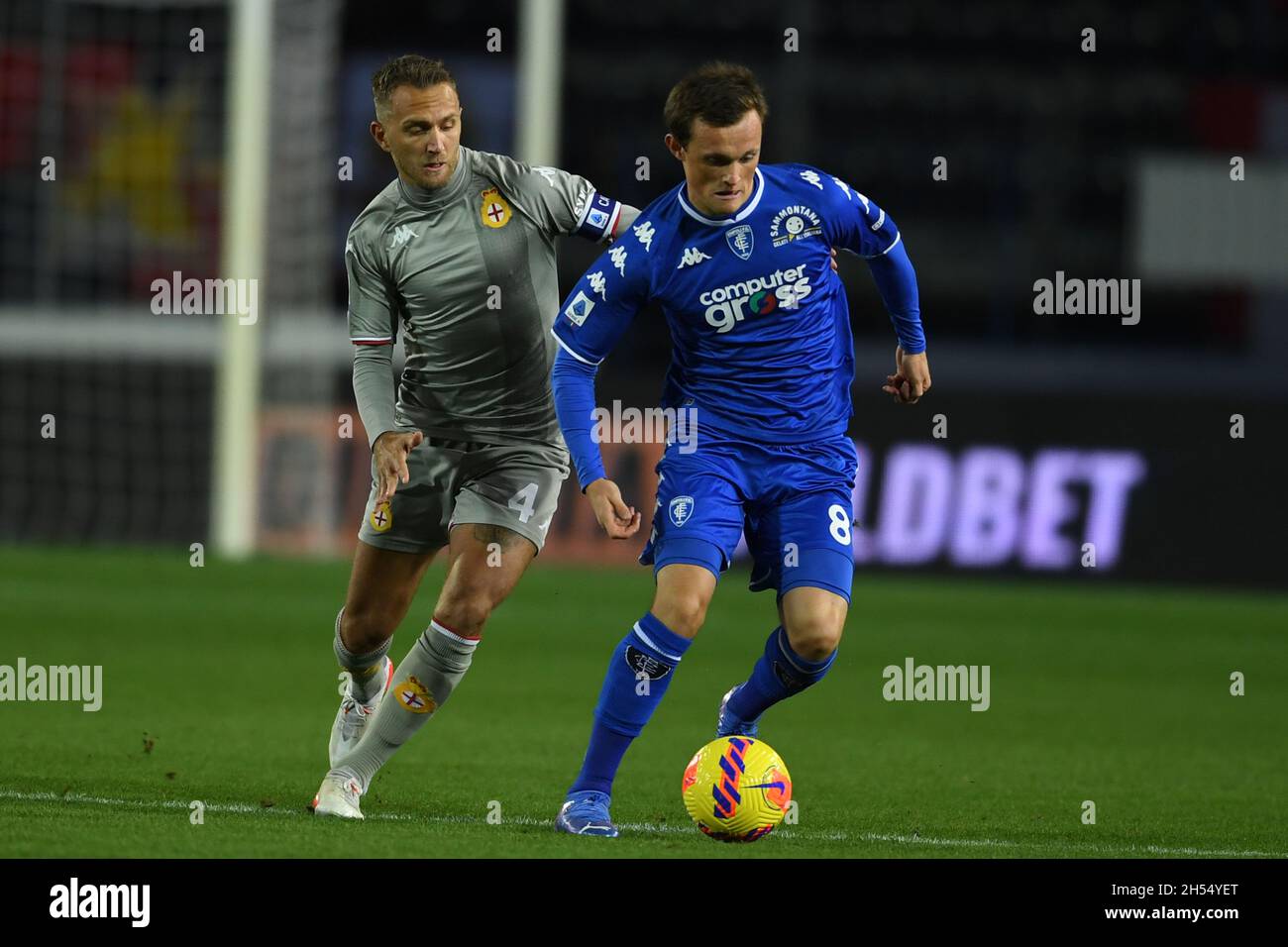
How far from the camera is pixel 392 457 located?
566 centimetres

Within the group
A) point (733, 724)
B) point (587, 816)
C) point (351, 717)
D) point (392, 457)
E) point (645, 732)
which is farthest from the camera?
point (645, 732)

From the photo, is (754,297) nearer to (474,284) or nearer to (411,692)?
(474,284)

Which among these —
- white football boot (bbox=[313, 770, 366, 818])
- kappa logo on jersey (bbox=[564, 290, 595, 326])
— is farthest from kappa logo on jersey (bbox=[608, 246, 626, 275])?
white football boot (bbox=[313, 770, 366, 818])

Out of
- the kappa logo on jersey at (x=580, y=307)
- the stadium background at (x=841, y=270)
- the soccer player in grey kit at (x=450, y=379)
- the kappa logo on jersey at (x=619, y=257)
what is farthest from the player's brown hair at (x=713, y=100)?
the stadium background at (x=841, y=270)

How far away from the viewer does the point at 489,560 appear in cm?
586

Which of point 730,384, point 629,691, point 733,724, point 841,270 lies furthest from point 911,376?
point 841,270

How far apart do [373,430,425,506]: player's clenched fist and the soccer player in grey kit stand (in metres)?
0.04

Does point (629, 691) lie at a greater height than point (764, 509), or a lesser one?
lesser

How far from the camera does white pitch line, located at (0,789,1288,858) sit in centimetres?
550

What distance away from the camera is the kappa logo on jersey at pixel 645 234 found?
5594 millimetres

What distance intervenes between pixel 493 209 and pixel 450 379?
20.3 inches

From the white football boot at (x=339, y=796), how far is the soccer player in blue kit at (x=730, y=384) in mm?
652

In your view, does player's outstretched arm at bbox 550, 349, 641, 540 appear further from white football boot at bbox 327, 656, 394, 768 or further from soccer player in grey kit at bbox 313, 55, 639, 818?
white football boot at bbox 327, 656, 394, 768
